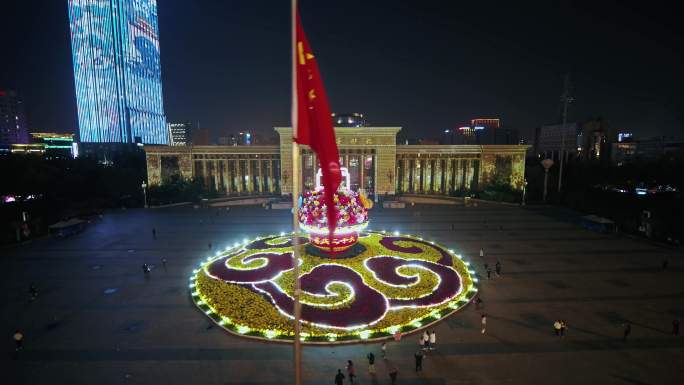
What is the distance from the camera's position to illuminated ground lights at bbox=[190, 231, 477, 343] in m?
14.0

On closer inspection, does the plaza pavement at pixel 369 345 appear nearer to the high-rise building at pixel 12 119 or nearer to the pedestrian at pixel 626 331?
the pedestrian at pixel 626 331

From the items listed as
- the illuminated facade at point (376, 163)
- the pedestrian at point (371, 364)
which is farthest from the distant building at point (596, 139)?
the pedestrian at point (371, 364)

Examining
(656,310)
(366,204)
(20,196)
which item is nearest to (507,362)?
(656,310)

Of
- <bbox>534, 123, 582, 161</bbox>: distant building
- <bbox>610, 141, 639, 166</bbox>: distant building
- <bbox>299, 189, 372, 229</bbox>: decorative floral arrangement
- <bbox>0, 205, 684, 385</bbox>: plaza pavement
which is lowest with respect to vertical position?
<bbox>0, 205, 684, 385</bbox>: plaza pavement

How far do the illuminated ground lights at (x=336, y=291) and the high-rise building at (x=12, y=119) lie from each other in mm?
169769

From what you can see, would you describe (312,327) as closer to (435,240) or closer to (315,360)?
(315,360)

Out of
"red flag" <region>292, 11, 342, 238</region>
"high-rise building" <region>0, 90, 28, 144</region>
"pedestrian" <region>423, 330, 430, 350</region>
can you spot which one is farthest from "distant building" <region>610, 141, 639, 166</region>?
"high-rise building" <region>0, 90, 28, 144</region>

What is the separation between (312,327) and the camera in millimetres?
13781

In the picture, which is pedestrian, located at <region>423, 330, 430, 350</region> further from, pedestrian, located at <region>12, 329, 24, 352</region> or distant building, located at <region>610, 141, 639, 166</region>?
distant building, located at <region>610, 141, 639, 166</region>

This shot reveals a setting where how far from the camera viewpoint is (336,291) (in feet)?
54.2

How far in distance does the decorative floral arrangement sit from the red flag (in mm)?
12314

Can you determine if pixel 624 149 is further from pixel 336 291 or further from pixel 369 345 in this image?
pixel 369 345

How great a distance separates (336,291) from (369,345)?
12.4 feet

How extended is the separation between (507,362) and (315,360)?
22.5 feet
